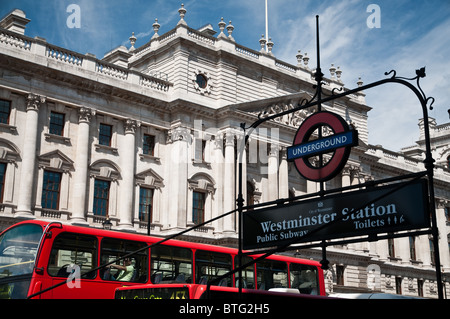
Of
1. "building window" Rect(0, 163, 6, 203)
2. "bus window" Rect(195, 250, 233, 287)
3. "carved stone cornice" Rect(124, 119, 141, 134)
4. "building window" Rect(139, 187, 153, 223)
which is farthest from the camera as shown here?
"carved stone cornice" Rect(124, 119, 141, 134)

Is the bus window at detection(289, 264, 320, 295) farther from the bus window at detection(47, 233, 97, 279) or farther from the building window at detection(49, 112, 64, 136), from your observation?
the building window at detection(49, 112, 64, 136)

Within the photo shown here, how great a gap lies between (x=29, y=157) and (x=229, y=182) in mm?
13081

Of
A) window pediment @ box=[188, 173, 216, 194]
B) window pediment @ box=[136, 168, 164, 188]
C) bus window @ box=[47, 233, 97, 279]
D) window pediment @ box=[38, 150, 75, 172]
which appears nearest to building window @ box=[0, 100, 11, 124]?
window pediment @ box=[38, 150, 75, 172]

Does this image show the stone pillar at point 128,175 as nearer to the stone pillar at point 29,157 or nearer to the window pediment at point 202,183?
the window pediment at point 202,183

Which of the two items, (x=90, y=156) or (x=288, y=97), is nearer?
(x=90, y=156)

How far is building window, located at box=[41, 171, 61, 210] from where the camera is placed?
32438 mm

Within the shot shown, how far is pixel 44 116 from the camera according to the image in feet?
110

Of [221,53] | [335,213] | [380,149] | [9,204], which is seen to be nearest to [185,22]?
[221,53]

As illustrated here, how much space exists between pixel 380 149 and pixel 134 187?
91.3 ft

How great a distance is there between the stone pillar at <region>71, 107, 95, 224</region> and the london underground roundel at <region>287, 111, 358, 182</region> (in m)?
24.9

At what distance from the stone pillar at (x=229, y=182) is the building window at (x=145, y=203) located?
4918 mm

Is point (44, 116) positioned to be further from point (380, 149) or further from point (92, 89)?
point (380, 149)
